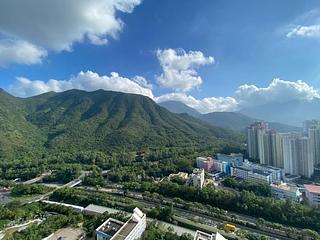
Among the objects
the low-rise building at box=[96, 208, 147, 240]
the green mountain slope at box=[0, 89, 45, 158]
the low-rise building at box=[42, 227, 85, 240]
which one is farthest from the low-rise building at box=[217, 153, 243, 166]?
the green mountain slope at box=[0, 89, 45, 158]

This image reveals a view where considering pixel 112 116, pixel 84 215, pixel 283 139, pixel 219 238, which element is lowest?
pixel 84 215

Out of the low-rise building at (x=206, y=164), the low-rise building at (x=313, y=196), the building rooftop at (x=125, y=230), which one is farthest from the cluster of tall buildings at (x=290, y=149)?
the building rooftop at (x=125, y=230)

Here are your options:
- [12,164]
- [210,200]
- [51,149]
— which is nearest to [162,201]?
[210,200]

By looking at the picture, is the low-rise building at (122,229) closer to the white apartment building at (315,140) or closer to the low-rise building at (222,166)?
the low-rise building at (222,166)

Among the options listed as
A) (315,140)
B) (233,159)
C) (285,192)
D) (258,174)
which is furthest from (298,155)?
(233,159)

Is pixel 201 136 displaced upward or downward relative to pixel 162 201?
upward

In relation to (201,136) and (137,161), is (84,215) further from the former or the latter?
(201,136)
